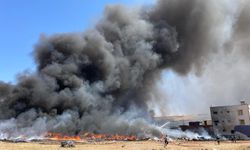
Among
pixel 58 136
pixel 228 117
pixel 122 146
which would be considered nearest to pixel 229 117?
pixel 228 117

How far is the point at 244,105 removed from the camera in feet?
227

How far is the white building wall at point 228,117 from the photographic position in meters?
69.2

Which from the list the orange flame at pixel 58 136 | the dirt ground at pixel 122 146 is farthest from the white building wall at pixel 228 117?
the orange flame at pixel 58 136

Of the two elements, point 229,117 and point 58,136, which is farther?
point 229,117

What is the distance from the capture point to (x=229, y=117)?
7219 cm

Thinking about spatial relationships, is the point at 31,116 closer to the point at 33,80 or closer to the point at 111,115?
the point at 33,80

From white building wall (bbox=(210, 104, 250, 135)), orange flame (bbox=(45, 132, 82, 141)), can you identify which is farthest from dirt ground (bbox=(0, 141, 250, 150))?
white building wall (bbox=(210, 104, 250, 135))

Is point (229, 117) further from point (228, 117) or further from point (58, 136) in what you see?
point (58, 136)

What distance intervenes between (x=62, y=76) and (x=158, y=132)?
21.4 meters

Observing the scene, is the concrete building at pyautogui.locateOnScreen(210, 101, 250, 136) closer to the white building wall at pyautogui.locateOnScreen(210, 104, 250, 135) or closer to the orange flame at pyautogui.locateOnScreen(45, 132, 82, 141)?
the white building wall at pyautogui.locateOnScreen(210, 104, 250, 135)

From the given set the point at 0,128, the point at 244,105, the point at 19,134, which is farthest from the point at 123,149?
the point at 244,105

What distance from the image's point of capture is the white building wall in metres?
69.2

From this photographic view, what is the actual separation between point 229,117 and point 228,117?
25 centimetres

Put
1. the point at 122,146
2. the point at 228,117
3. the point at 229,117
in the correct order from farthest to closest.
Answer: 1. the point at 228,117
2. the point at 229,117
3. the point at 122,146
